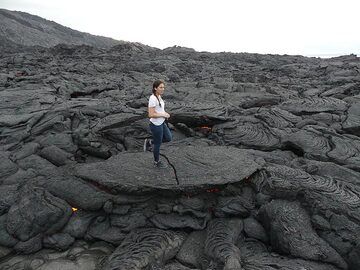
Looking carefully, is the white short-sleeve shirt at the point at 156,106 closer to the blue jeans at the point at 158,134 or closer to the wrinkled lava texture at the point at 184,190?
the blue jeans at the point at 158,134

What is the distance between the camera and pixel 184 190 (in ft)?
31.6

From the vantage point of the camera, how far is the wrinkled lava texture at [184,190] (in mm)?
8430

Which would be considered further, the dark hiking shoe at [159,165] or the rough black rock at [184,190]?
the dark hiking shoe at [159,165]

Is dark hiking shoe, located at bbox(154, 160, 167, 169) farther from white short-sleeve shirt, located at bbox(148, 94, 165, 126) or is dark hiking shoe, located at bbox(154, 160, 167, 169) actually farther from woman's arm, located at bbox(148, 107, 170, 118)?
woman's arm, located at bbox(148, 107, 170, 118)

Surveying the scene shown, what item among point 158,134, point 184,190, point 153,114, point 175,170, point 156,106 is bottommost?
point 184,190

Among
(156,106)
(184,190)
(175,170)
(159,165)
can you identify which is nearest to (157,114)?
(156,106)

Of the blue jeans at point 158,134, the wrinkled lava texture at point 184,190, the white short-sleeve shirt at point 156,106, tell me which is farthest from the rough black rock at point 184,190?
the white short-sleeve shirt at point 156,106

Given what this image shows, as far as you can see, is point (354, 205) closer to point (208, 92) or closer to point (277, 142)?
point (277, 142)

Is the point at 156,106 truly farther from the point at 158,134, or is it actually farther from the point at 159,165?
the point at 159,165

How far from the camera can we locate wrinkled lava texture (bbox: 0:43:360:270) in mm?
8430

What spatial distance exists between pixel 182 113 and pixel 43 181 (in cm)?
679

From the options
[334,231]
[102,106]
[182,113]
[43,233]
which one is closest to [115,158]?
[43,233]

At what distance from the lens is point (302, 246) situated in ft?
27.1

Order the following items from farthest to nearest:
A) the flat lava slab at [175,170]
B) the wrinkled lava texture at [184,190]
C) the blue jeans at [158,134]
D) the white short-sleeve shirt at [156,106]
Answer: the flat lava slab at [175,170], the blue jeans at [158,134], the white short-sleeve shirt at [156,106], the wrinkled lava texture at [184,190]
